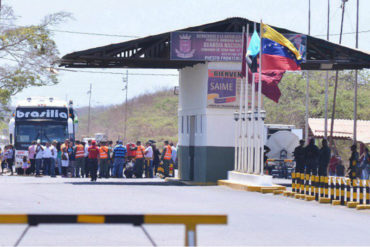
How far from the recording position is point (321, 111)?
66188mm

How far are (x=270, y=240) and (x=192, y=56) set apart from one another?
1795cm

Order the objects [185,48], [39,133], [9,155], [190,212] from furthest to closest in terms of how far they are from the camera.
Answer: [39,133] → [9,155] → [185,48] → [190,212]

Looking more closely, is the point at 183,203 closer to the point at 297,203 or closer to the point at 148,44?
the point at 297,203

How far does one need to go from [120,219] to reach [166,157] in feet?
101

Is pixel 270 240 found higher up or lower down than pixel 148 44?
lower down

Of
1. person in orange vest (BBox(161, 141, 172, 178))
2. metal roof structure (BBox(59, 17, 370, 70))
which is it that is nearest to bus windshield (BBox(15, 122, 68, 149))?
person in orange vest (BBox(161, 141, 172, 178))

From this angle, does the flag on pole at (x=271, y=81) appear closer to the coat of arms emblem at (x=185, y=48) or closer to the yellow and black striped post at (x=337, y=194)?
the coat of arms emblem at (x=185, y=48)

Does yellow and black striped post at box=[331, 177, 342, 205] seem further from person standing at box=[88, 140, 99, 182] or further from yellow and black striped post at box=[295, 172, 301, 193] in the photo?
person standing at box=[88, 140, 99, 182]

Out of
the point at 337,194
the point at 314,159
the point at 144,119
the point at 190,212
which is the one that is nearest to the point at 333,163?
the point at 314,159

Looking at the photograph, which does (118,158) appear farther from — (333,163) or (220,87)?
(333,163)

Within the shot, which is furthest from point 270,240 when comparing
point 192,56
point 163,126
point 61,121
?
point 163,126

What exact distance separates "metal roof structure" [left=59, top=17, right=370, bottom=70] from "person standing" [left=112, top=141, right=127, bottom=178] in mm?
3770

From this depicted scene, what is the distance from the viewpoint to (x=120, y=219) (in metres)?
5.98

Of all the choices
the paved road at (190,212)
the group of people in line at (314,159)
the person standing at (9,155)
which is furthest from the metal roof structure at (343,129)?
the paved road at (190,212)
